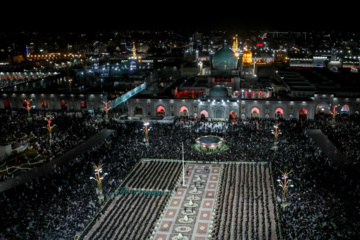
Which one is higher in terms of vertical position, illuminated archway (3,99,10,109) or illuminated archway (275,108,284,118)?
illuminated archway (3,99,10,109)

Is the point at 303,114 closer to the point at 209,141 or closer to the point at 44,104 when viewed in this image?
the point at 209,141

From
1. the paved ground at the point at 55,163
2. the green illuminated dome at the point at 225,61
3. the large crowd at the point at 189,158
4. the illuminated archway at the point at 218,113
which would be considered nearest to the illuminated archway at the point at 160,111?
the large crowd at the point at 189,158

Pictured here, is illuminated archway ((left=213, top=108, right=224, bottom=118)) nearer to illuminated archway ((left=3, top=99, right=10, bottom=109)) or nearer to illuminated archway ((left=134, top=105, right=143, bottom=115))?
illuminated archway ((left=134, top=105, right=143, bottom=115))

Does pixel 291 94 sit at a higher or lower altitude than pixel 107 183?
higher

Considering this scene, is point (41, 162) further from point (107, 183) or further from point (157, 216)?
point (157, 216)

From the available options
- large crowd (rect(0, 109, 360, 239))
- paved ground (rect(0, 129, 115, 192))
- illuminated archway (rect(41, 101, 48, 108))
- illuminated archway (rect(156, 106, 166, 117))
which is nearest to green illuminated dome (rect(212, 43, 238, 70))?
illuminated archway (rect(156, 106, 166, 117))

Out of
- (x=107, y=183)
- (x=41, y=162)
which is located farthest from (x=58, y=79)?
(x=107, y=183)

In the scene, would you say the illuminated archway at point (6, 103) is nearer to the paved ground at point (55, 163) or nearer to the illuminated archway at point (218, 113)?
the paved ground at point (55, 163)
